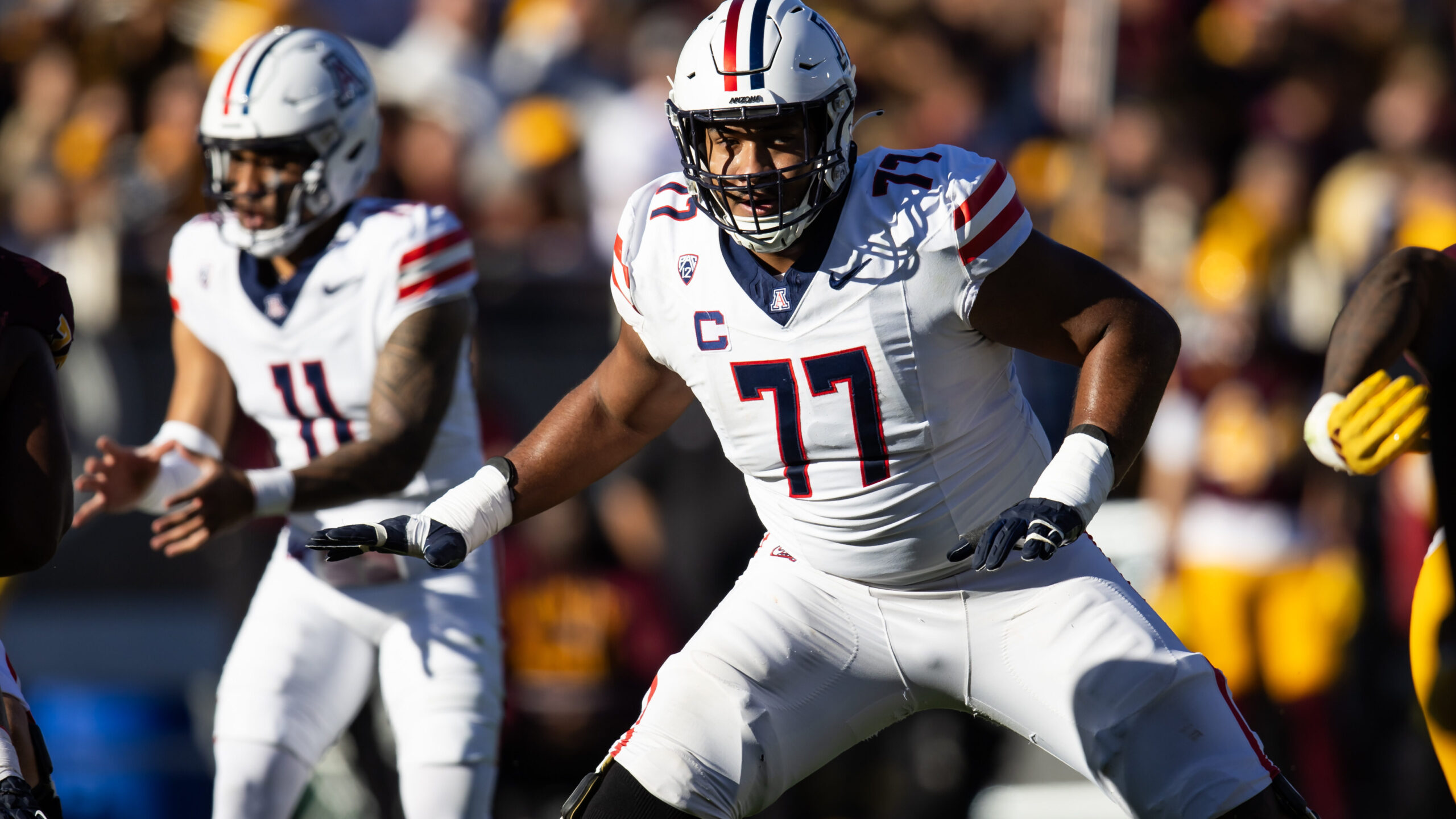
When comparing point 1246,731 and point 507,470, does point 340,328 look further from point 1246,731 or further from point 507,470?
point 1246,731

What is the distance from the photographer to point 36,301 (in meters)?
3.02

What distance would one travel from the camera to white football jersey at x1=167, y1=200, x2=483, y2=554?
4020 mm

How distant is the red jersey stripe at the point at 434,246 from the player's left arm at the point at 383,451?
0.13 meters

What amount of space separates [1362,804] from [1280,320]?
6.62 feet

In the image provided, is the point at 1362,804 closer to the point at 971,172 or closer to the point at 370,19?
the point at 971,172

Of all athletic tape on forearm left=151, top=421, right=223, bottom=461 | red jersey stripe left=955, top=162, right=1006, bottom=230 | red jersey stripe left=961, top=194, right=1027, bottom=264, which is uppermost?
red jersey stripe left=955, top=162, right=1006, bottom=230

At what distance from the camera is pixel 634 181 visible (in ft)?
23.7

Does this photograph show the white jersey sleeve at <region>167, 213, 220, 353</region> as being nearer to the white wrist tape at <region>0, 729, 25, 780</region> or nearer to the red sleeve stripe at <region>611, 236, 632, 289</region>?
the red sleeve stripe at <region>611, 236, 632, 289</region>

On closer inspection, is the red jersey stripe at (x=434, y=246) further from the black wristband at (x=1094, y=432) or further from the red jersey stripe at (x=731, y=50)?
the black wristband at (x=1094, y=432)

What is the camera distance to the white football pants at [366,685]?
3.80 metres

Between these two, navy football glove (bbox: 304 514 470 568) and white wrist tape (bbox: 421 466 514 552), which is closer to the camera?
navy football glove (bbox: 304 514 470 568)

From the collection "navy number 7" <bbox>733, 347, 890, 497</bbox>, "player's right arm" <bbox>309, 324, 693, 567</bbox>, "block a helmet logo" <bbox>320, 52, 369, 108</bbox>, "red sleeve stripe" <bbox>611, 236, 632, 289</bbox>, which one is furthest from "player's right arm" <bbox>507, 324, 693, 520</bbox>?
"block a helmet logo" <bbox>320, 52, 369, 108</bbox>

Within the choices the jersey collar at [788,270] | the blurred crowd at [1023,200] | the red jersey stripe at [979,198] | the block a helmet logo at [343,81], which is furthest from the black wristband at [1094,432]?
the blurred crowd at [1023,200]

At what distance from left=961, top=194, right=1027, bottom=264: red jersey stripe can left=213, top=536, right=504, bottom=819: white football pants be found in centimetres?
169
